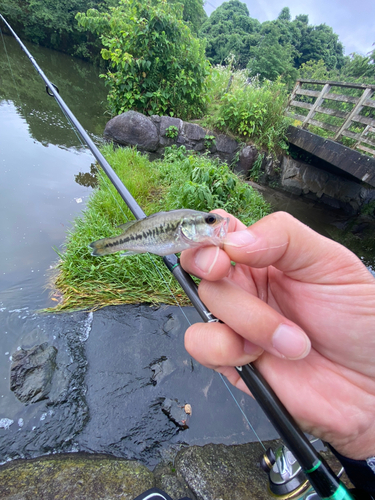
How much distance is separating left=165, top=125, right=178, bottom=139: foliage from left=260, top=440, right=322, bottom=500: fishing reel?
10129 mm

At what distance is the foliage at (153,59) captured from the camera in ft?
28.7

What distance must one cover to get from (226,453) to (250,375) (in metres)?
1.72

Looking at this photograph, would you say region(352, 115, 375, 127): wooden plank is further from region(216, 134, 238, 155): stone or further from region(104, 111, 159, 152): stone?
region(104, 111, 159, 152): stone

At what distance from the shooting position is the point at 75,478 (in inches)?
78.4

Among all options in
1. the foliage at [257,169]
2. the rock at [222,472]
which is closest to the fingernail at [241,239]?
the rock at [222,472]

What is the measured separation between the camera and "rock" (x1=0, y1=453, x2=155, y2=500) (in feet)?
6.11

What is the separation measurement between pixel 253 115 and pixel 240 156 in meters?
1.69

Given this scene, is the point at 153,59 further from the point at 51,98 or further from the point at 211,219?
the point at 211,219

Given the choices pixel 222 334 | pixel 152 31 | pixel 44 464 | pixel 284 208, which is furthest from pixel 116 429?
pixel 152 31

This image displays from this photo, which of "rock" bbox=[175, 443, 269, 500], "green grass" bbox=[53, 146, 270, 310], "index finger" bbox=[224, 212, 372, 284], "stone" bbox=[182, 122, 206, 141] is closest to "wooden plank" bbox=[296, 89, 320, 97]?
"stone" bbox=[182, 122, 206, 141]

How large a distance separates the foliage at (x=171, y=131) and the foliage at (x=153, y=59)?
2.49 ft

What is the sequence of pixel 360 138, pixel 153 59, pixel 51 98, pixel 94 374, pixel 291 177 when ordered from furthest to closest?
1. pixel 51 98
2. pixel 291 177
3. pixel 360 138
4. pixel 153 59
5. pixel 94 374

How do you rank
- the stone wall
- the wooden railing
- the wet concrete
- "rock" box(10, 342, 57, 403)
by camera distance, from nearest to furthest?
the wet concrete
"rock" box(10, 342, 57, 403)
the wooden railing
the stone wall

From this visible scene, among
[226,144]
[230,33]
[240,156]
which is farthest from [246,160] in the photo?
[230,33]
